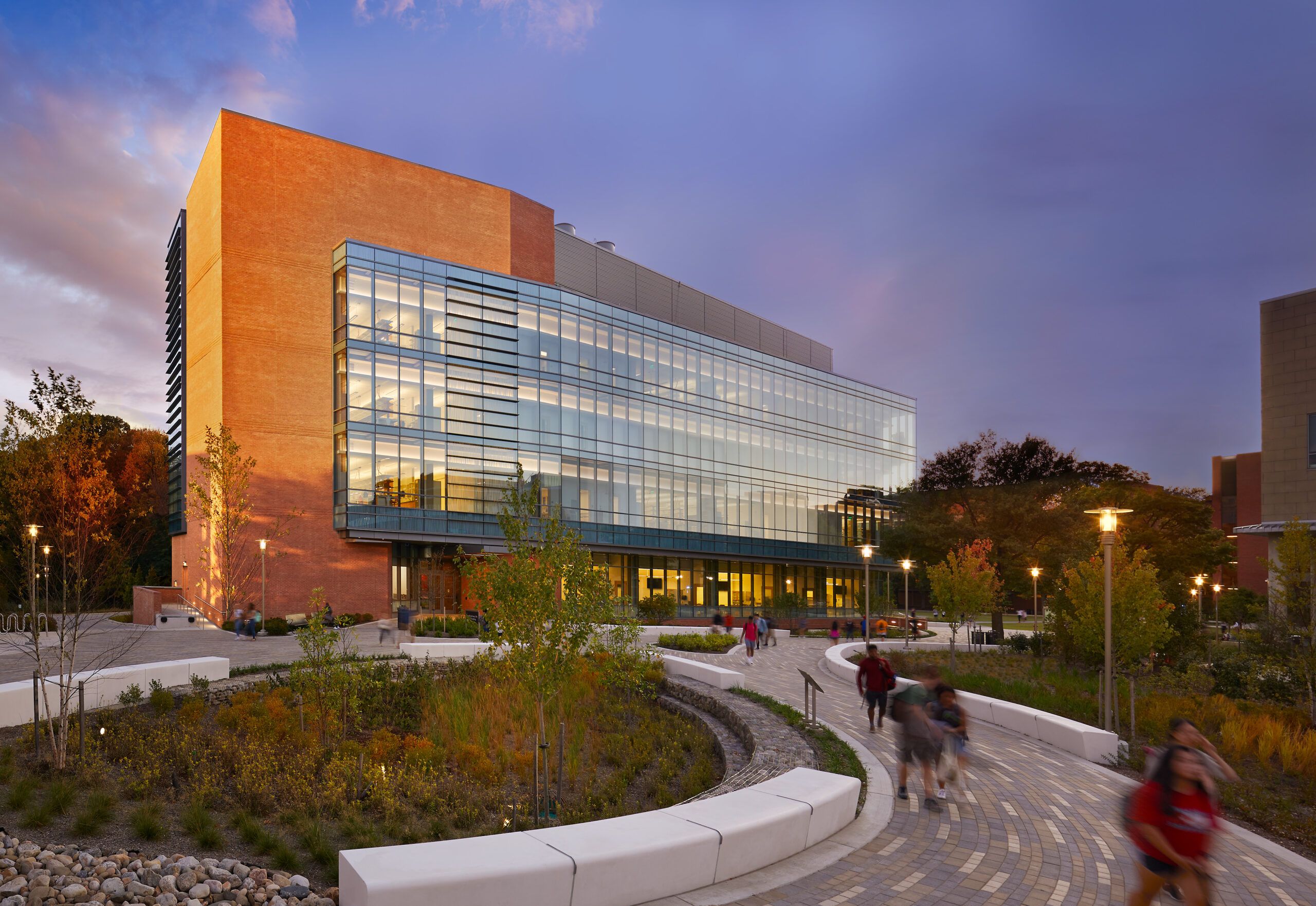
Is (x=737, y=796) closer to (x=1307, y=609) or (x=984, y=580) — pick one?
(x=1307, y=609)

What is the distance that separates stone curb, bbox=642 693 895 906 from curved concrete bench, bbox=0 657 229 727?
9.13m

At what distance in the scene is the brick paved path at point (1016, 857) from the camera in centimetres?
652

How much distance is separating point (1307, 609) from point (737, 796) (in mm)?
17419

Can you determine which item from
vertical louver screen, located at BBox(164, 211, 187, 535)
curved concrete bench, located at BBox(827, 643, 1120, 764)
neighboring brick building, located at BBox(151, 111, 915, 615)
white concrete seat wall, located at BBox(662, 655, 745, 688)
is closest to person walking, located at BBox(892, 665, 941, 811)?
curved concrete bench, located at BBox(827, 643, 1120, 764)

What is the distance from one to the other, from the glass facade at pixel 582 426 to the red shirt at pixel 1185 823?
3436cm

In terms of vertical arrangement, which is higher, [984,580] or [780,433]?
[780,433]

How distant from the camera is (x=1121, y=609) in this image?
55.8 ft

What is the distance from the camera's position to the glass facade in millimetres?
38344

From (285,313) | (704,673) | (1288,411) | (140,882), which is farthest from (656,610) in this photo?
(140,882)

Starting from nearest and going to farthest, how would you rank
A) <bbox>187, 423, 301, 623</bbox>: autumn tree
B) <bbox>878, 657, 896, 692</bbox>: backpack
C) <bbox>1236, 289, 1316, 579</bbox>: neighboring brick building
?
<bbox>878, 657, 896, 692</bbox>: backpack
<bbox>1236, 289, 1316, 579</bbox>: neighboring brick building
<bbox>187, 423, 301, 623</bbox>: autumn tree

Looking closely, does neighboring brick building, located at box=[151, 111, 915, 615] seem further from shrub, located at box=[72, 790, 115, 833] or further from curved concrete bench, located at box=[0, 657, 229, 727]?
shrub, located at box=[72, 790, 115, 833]

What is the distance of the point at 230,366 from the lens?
118 ft

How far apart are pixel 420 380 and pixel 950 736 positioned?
1363 inches

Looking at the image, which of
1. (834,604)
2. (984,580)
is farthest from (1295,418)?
(834,604)
